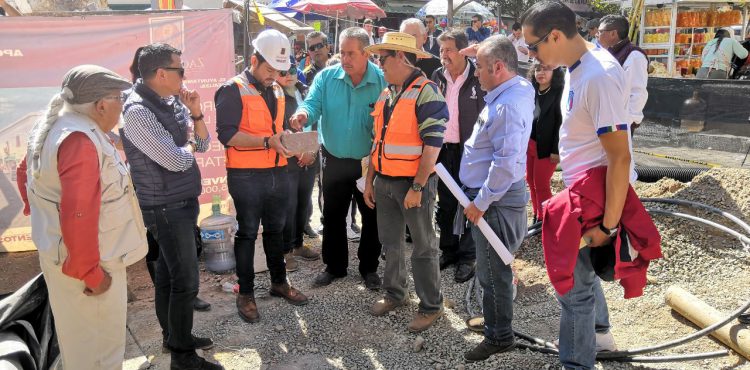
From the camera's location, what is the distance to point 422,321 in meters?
4.20

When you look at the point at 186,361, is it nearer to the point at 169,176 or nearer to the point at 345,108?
the point at 169,176

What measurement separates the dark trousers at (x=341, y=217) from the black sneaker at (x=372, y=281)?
5 cm

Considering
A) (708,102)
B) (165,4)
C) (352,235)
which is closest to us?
(352,235)

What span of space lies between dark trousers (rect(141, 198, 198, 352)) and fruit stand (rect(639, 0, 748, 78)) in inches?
536

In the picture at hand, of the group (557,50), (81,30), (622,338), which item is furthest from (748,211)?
(81,30)

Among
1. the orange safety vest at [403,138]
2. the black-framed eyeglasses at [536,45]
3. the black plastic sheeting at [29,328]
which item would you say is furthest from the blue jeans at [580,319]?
the black plastic sheeting at [29,328]

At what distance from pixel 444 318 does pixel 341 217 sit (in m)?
1.27

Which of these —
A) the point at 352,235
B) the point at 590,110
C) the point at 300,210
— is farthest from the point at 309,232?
the point at 590,110

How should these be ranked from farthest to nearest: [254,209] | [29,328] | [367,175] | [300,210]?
[300,210] → [367,175] → [254,209] → [29,328]

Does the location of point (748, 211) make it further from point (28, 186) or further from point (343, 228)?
point (28, 186)

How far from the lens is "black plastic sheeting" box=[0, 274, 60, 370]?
2936 mm

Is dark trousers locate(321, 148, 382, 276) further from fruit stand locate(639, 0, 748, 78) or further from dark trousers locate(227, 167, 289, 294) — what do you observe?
fruit stand locate(639, 0, 748, 78)

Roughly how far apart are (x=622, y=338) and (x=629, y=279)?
4.18 ft

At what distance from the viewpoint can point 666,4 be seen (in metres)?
14.4
